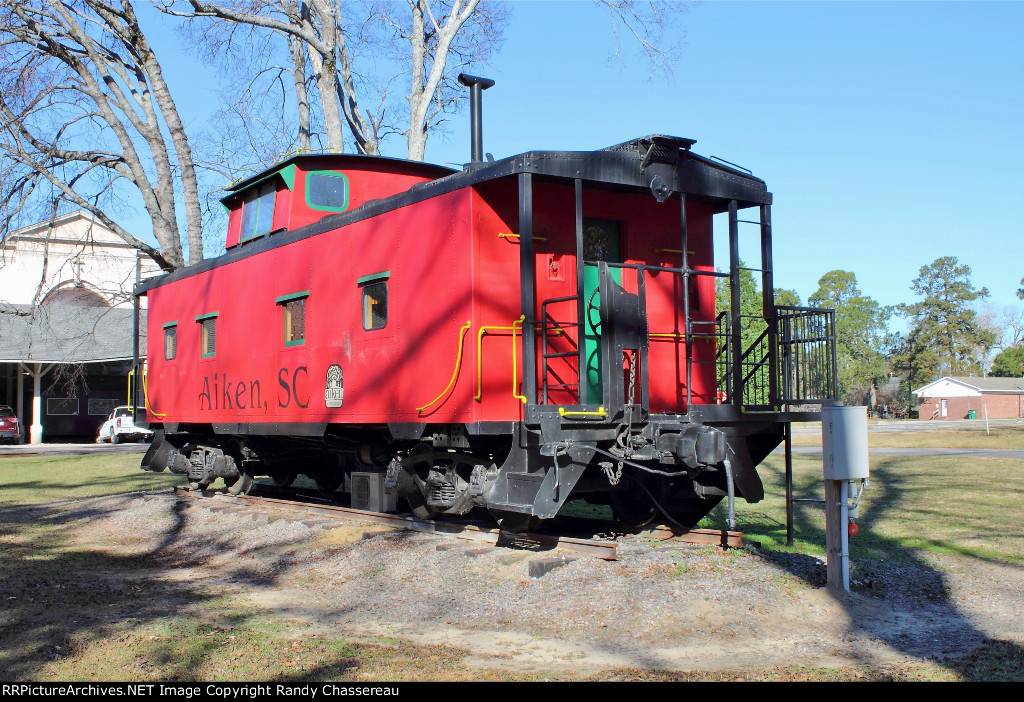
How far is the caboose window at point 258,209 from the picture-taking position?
12070mm

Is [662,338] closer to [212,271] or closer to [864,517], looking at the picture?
[864,517]

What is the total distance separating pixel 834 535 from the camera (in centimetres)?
727

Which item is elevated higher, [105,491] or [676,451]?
[676,451]

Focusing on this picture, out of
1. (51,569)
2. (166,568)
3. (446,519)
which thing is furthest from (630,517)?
(51,569)

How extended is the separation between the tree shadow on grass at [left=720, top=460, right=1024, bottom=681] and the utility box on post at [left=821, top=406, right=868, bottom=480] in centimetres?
94

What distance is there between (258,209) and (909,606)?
9354 mm

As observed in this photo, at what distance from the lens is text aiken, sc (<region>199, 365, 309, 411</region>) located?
10695 millimetres

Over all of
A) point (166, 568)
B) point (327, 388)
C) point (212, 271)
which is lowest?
point (166, 568)

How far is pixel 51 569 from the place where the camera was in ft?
29.0

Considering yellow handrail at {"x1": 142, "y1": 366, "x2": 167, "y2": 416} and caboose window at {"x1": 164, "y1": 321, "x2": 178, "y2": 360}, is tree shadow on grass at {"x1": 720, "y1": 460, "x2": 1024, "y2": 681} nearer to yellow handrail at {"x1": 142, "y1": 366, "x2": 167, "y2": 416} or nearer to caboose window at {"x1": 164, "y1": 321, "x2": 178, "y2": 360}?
caboose window at {"x1": 164, "y1": 321, "x2": 178, "y2": 360}

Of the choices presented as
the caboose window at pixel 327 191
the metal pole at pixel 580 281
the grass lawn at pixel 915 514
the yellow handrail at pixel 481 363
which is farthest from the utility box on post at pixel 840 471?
the caboose window at pixel 327 191

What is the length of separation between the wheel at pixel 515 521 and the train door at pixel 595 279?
1.26 m
